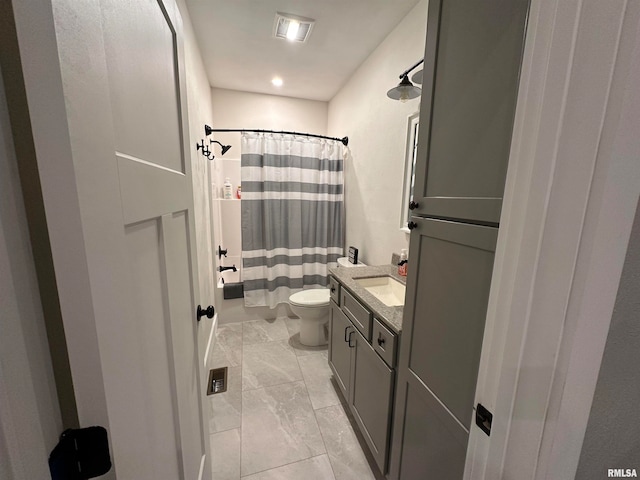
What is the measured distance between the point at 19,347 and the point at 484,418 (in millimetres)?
839

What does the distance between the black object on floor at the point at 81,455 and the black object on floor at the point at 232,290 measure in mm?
2528

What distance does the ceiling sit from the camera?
1640 millimetres

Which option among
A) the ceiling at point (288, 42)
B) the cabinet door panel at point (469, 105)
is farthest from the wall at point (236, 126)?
the cabinet door panel at point (469, 105)

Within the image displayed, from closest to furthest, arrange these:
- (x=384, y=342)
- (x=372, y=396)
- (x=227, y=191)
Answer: (x=384, y=342), (x=372, y=396), (x=227, y=191)

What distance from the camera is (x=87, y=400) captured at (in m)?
0.35

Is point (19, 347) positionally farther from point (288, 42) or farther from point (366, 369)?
point (288, 42)

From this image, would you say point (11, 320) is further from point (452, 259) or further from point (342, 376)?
point (342, 376)

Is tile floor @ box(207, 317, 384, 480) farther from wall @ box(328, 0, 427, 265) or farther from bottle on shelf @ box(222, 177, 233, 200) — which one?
bottle on shelf @ box(222, 177, 233, 200)

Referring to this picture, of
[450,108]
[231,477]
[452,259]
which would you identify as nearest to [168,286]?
[452,259]

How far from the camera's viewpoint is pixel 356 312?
4.73 ft

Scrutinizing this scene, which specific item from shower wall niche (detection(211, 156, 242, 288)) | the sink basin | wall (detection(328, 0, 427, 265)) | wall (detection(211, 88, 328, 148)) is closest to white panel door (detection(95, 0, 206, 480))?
the sink basin

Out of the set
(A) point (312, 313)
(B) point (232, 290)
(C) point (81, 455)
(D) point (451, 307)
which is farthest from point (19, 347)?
(B) point (232, 290)

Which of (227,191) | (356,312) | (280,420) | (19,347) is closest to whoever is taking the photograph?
(19,347)

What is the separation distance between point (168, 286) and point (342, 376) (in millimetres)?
1420
